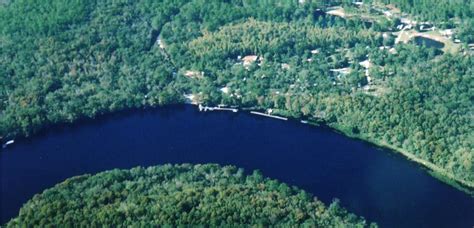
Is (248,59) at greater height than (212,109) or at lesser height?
greater

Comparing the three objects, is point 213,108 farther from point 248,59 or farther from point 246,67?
point 248,59

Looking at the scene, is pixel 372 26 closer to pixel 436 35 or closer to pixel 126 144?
pixel 436 35

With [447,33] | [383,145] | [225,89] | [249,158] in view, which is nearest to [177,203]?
[249,158]

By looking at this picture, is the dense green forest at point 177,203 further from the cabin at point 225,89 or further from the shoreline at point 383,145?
the cabin at point 225,89

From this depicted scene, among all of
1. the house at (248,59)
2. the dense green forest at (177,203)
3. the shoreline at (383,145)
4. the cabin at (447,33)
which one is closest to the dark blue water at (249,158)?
the shoreline at (383,145)

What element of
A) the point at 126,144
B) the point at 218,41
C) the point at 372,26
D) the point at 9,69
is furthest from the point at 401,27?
the point at 9,69
